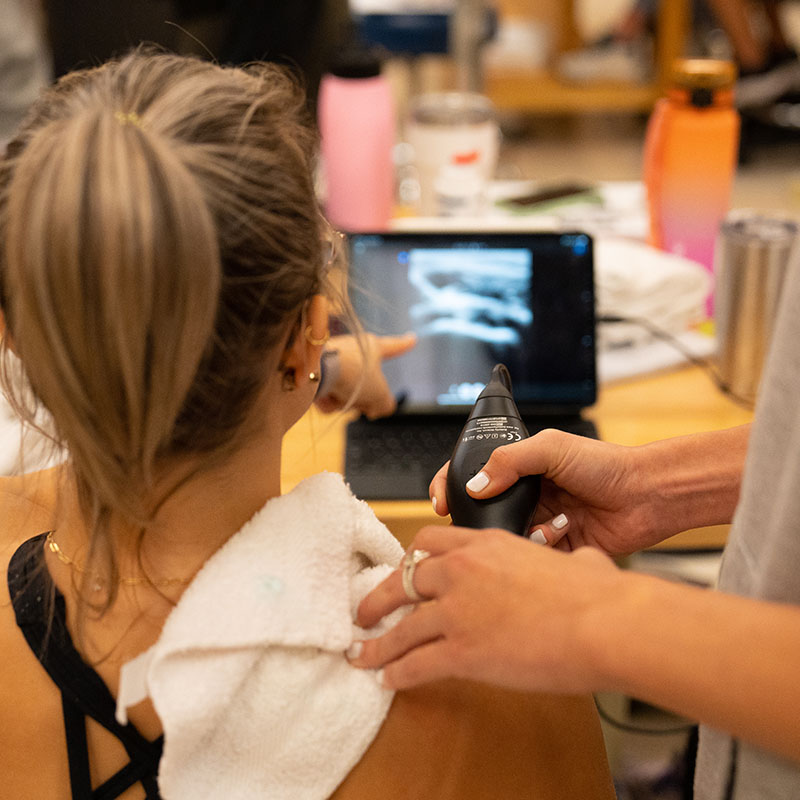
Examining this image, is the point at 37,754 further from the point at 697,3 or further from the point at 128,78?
the point at 697,3

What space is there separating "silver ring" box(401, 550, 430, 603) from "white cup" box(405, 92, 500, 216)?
1094 mm

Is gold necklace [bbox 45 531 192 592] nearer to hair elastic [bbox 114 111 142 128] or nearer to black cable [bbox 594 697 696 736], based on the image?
hair elastic [bbox 114 111 142 128]

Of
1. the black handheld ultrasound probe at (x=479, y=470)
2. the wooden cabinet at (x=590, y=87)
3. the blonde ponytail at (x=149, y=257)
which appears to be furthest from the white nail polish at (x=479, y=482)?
the wooden cabinet at (x=590, y=87)

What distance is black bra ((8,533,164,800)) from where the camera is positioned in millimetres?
737

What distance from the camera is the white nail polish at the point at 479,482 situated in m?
0.84

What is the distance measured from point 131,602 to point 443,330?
0.66 meters

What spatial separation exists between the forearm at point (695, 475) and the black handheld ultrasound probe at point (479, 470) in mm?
128

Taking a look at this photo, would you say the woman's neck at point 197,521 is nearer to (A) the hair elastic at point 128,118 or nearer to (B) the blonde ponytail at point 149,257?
(B) the blonde ponytail at point 149,257

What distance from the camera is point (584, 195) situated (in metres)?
1.92

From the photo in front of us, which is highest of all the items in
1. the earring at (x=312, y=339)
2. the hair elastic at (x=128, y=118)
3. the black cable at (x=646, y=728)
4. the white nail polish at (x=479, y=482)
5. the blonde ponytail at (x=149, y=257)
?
the hair elastic at (x=128, y=118)

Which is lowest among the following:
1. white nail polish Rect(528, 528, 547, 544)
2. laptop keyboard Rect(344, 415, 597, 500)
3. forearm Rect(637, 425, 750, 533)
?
laptop keyboard Rect(344, 415, 597, 500)

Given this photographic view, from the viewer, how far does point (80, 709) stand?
74 centimetres

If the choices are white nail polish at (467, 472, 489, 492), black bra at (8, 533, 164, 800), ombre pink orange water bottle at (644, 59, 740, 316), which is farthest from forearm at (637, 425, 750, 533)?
ombre pink orange water bottle at (644, 59, 740, 316)

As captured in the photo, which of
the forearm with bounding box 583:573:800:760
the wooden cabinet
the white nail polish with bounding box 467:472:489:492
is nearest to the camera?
the forearm with bounding box 583:573:800:760
